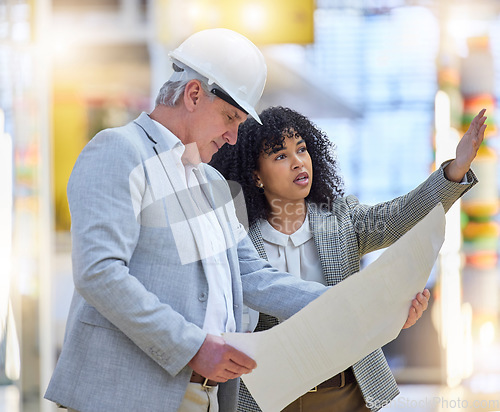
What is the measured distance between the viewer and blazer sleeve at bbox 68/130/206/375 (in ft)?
4.43

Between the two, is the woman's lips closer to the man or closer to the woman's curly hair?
the woman's curly hair

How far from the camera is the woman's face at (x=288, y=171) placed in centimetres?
212

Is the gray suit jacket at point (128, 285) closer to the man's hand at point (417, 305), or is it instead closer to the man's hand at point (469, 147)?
the man's hand at point (417, 305)

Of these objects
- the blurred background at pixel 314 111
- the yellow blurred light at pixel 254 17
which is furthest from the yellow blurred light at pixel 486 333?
the yellow blurred light at pixel 254 17

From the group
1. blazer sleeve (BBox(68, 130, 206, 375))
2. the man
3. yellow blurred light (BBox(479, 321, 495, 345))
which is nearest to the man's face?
the man

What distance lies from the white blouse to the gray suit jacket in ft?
1.84

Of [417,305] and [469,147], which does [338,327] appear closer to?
[417,305]

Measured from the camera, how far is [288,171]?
213 cm

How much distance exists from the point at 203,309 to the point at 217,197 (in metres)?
0.37

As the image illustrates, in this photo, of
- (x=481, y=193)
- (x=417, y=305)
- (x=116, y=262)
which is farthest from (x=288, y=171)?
(x=481, y=193)

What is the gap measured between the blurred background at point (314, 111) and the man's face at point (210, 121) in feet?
7.12

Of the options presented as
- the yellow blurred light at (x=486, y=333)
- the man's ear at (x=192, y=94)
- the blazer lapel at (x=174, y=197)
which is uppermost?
the man's ear at (x=192, y=94)

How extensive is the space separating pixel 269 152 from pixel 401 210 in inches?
18.1

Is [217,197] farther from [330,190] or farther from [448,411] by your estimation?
[448,411]
